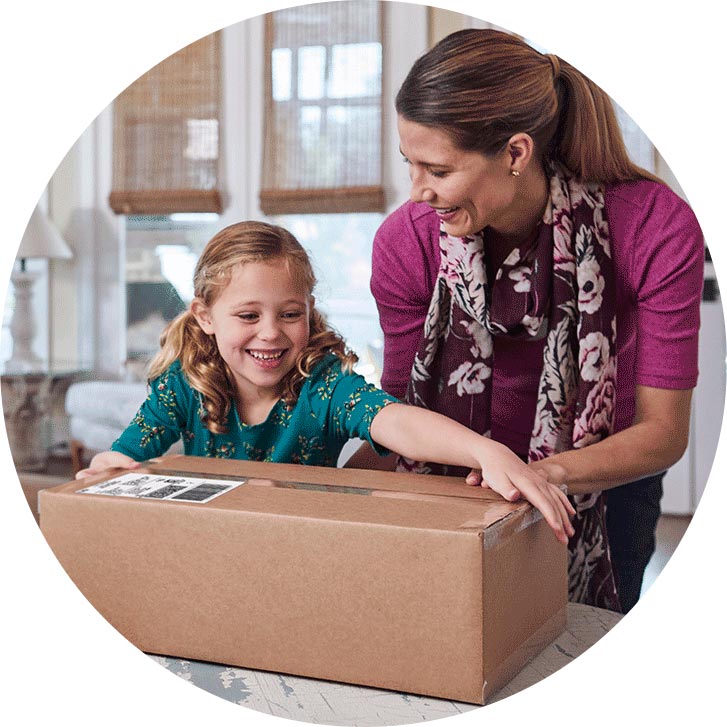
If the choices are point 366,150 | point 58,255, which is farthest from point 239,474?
point 58,255

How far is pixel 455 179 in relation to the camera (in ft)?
2.83

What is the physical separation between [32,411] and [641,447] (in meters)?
1.47

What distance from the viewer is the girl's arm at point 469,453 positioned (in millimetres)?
743

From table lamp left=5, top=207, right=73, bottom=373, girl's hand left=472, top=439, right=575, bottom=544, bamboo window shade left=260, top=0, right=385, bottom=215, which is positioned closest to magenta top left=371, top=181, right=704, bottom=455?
girl's hand left=472, top=439, right=575, bottom=544

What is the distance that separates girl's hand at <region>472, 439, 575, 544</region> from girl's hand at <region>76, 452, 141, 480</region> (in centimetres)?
32

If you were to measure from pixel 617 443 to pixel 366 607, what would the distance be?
0.36 meters

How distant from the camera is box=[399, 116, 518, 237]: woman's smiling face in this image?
85 cm

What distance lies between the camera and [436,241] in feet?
3.35

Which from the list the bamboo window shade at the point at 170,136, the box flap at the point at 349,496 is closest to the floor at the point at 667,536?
the box flap at the point at 349,496

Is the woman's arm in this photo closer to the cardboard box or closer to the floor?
the cardboard box

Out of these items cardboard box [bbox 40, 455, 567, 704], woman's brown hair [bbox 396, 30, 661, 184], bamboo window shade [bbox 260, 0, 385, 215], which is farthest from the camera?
bamboo window shade [bbox 260, 0, 385, 215]

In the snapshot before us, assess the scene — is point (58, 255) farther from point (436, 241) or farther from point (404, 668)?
point (404, 668)

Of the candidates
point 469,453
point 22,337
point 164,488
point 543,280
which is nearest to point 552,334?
point 543,280

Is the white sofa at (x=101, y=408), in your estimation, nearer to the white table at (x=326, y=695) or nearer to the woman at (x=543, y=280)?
the woman at (x=543, y=280)
